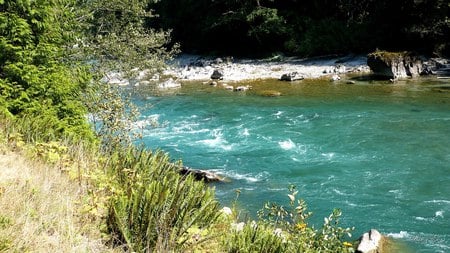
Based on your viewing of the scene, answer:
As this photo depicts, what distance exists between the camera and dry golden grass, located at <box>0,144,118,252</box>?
14.4 ft

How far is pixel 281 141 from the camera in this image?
60.7ft

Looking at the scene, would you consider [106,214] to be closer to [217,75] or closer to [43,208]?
[43,208]

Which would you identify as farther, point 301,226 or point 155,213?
point 301,226

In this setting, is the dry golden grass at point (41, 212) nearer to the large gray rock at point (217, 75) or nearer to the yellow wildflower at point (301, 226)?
the yellow wildflower at point (301, 226)

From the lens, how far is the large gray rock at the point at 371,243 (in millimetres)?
9266

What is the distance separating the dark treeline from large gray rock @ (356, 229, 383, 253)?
92.5ft

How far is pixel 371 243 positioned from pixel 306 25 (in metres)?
37.2

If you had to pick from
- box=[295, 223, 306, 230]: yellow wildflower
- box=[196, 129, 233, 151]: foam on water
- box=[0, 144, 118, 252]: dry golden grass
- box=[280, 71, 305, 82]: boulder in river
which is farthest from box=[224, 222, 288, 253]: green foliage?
box=[280, 71, 305, 82]: boulder in river

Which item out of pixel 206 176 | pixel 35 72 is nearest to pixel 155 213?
pixel 35 72

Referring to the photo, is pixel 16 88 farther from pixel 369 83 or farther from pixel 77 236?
pixel 369 83

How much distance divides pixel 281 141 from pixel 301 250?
1259 cm

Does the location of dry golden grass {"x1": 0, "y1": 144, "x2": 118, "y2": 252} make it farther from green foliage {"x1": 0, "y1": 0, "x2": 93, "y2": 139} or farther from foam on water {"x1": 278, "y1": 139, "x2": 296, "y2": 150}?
foam on water {"x1": 278, "y1": 139, "x2": 296, "y2": 150}

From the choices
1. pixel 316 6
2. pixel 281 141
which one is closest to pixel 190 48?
pixel 316 6

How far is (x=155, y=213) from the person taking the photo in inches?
226
